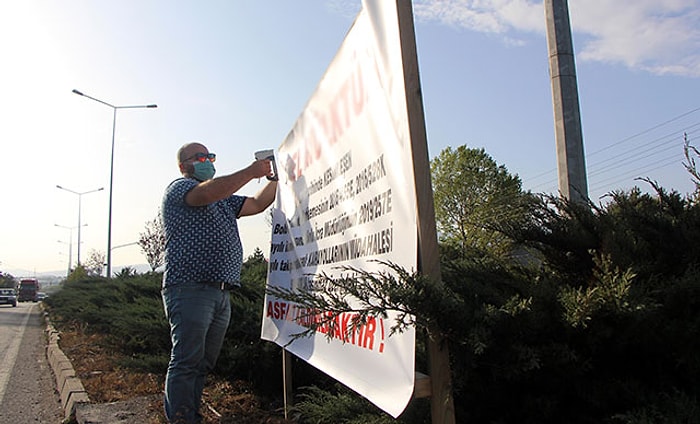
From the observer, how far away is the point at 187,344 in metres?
3.16

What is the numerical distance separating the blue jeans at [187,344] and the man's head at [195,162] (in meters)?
0.72

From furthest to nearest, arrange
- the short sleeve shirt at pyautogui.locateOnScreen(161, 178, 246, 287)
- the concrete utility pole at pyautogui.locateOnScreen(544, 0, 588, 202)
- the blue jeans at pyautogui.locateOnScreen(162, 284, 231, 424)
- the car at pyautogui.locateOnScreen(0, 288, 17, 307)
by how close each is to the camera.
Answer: the car at pyautogui.locateOnScreen(0, 288, 17, 307) < the concrete utility pole at pyautogui.locateOnScreen(544, 0, 588, 202) < the short sleeve shirt at pyautogui.locateOnScreen(161, 178, 246, 287) < the blue jeans at pyautogui.locateOnScreen(162, 284, 231, 424)

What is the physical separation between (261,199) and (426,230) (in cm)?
235

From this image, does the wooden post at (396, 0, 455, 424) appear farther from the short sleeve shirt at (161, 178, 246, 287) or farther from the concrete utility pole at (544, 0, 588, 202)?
the concrete utility pole at (544, 0, 588, 202)

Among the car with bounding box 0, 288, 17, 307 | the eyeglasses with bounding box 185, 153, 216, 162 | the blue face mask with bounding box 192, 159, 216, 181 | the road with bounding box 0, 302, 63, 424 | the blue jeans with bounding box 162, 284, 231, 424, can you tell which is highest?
the car with bounding box 0, 288, 17, 307

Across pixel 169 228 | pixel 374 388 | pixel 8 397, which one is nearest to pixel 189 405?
pixel 169 228

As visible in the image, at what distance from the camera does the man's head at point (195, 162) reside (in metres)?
3.57

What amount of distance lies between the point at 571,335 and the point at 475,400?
398 mm

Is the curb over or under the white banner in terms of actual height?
under

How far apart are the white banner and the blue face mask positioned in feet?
1.89

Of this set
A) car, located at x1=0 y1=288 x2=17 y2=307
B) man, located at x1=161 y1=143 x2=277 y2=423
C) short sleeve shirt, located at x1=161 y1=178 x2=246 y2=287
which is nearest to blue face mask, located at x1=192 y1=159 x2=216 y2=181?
man, located at x1=161 y1=143 x2=277 y2=423

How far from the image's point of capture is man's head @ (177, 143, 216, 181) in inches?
141

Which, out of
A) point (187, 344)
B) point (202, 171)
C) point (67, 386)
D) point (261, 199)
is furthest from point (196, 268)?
point (67, 386)

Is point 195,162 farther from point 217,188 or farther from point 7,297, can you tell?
point 7,297
